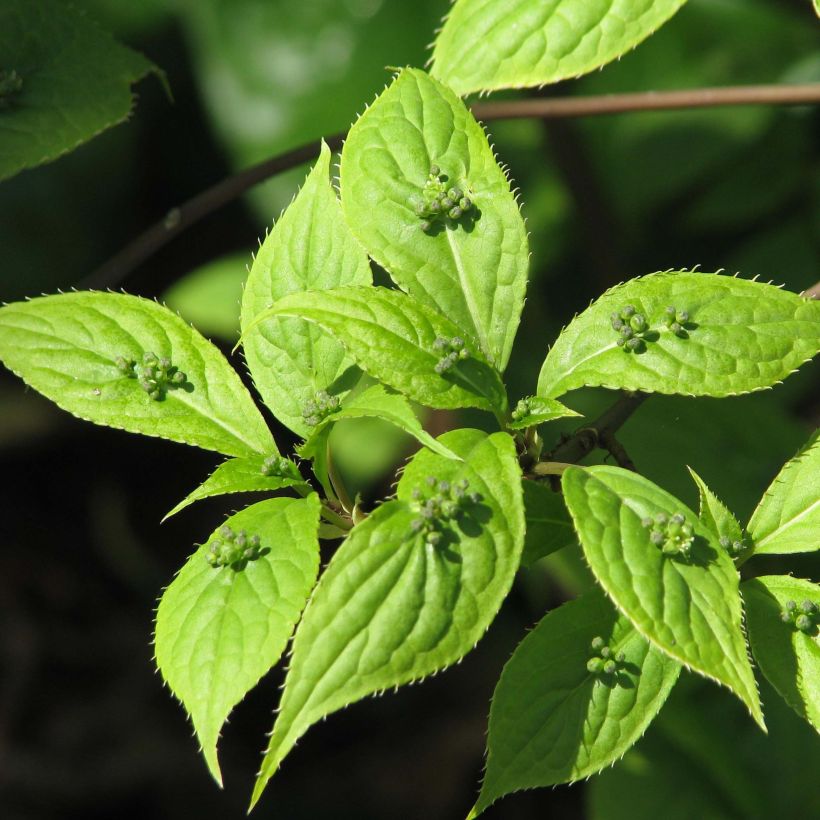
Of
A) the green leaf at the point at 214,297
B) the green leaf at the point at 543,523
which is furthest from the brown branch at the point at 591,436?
the green leaf at the point at 214,297

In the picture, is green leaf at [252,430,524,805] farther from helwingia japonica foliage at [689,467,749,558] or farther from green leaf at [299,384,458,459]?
helwingia japonica foliage at [689,467,749,558]

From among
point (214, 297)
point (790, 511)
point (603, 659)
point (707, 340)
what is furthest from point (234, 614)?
point (214, 297)

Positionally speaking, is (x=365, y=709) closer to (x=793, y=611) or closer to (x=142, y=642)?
(x=142, y=642)

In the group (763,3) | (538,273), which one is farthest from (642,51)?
(538,273)

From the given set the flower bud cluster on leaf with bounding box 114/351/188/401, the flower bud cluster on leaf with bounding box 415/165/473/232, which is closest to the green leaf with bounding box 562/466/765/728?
the flower bud cluster on leaf with bounding box 415/165/473/232

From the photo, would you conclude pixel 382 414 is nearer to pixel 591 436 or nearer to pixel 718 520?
pixel 591 436

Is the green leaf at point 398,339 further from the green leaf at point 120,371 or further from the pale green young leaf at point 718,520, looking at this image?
the pale green young leaf at point 718,520

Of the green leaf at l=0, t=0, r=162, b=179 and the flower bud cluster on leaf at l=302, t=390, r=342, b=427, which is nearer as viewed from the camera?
the flower bud cluster on leaf at l=302, t=390, r=342, b=427
